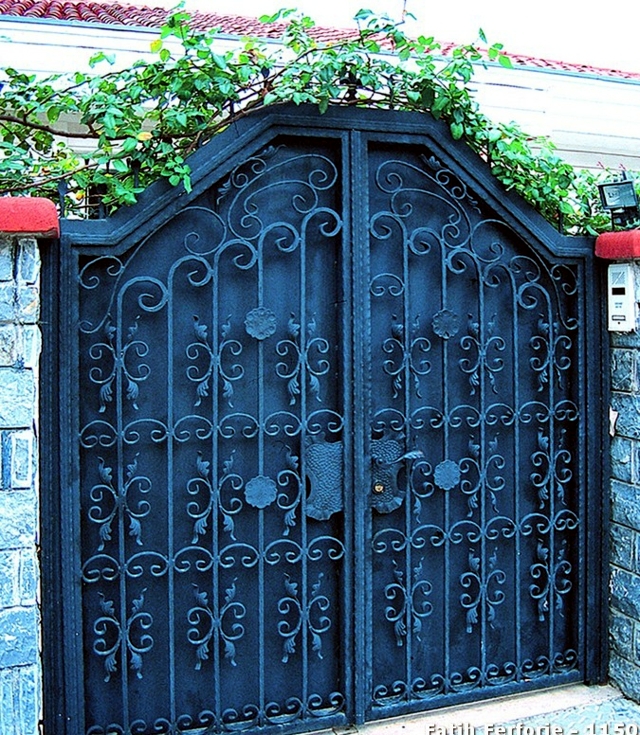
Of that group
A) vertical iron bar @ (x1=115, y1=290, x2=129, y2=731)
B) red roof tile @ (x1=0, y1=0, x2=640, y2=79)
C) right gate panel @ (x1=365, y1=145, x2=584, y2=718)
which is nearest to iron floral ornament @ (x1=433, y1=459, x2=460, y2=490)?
right gate panel @ (x1=365, y1=145, x2=584, y2=718)

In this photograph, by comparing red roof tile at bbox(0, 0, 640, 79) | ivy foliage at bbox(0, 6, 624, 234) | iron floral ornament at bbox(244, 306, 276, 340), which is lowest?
iron floral ornament at bbox(244, 306, 276, 340)

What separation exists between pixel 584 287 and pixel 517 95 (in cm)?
A: 345

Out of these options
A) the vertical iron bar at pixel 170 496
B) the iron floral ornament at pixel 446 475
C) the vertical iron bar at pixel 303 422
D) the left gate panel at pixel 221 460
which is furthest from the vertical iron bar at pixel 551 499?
the vertical iron bar at pixel 170 496

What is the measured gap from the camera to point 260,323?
10.3 ft

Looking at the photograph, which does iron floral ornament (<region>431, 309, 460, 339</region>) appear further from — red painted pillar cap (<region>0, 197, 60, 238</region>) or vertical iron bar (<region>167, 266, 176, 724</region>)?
red painted pillar cap (<region>0, 197, 60, 238</region>)

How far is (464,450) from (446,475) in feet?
0.47

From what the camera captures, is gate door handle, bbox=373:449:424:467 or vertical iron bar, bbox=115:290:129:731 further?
gate door handle, bbox=373:449:424:467

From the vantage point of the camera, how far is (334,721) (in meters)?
3.21

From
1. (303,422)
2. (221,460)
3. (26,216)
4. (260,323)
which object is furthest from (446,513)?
(26,216)

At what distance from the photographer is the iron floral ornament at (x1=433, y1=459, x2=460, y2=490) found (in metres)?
3.35

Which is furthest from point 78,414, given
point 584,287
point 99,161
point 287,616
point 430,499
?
point 584,287

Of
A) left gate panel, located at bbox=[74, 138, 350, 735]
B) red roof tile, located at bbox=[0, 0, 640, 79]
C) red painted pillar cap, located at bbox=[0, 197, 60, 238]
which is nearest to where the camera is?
red painted pillar cap, located at bbox=[0, 197, 60, 238]

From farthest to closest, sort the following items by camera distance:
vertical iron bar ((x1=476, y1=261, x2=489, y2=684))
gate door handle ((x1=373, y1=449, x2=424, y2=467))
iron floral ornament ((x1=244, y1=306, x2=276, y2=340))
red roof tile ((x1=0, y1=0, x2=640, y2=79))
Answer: red roof tile ((x1=0, y1=0, x2=640, y2=79)) < vertical iron bar ((x1=476, y1=261, x2=489, y2=684)) < gate door handle ((x1=373, y1=449, x2=424, y2=467)) < iron floral ornament ((x1=244, y1=306, x2=276, y2=340))

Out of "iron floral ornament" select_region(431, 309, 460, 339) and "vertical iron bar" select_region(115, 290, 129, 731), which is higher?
"iron floral ornament" select_region(431, 309, 460, 339)
